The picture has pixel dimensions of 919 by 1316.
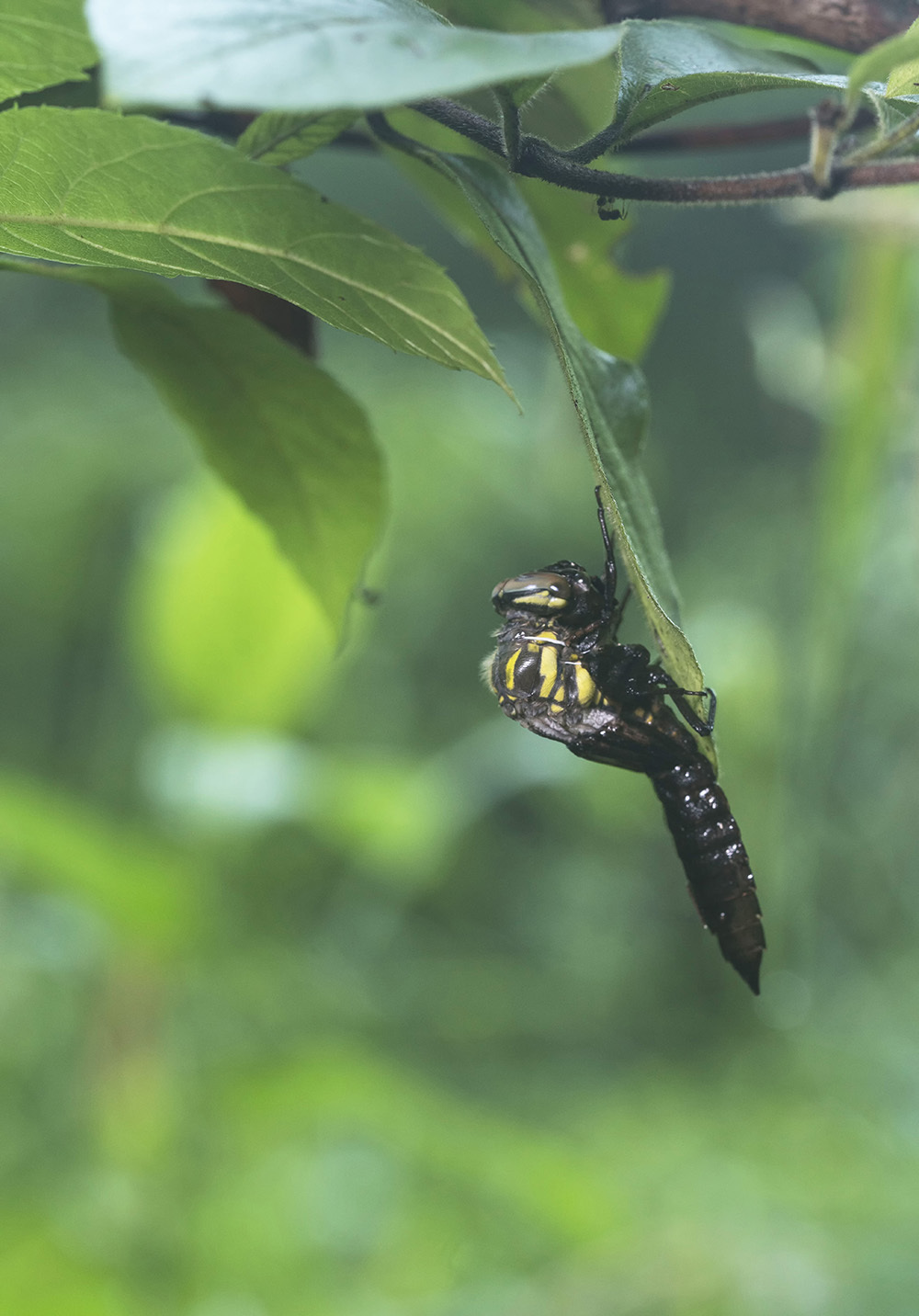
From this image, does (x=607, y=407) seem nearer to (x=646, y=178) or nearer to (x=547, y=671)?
(x=646, y=178)

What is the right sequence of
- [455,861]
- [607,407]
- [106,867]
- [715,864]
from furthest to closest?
[455,861] → [106,867] → [715,864] → [607,407]

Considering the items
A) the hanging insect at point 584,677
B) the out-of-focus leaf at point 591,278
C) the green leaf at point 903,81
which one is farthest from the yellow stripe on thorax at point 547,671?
the green leaf at point 903,81

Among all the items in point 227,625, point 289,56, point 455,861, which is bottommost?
point 289,56

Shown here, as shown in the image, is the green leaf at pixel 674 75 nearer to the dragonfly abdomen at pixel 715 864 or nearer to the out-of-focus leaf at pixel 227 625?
the dragonfly abdomen at pixel 715 864

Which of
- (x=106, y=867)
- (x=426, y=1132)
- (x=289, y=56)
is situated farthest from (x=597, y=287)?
(x=426, y=1132)

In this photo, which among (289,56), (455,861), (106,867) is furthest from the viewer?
(455,861)

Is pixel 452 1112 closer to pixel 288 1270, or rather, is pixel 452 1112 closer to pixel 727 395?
pixel 288 1270

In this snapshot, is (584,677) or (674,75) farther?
(584,677)
